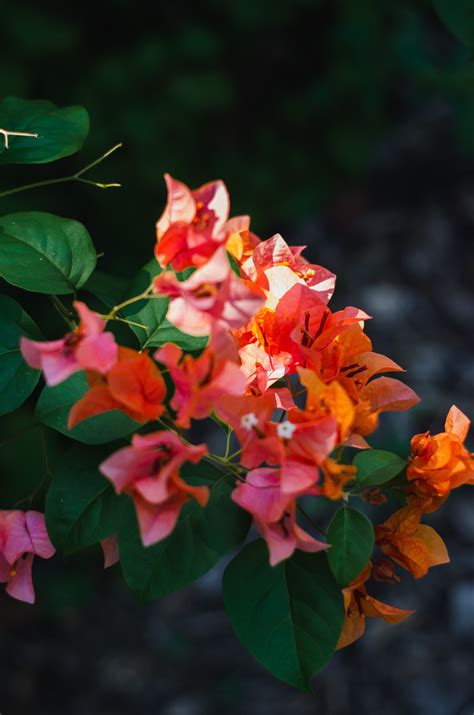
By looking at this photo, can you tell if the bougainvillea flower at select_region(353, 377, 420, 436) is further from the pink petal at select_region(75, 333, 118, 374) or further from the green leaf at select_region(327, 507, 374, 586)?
the pink petal at select_region(75, 333, 118, 374)

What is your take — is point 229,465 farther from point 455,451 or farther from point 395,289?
point 395,289

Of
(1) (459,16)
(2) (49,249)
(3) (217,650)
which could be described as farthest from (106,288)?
(3) (217,650)

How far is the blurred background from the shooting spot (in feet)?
6.54

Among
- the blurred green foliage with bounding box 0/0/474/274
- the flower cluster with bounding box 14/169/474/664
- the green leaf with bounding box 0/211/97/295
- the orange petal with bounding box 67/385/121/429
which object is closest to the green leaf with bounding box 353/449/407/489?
the flower cluster with bounding box 14/169/474/664

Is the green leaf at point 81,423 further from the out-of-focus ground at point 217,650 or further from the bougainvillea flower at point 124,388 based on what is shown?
the out-of-focus ground at point 217,650

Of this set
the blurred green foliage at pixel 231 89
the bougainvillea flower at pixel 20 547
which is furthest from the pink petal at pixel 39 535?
the blurred green foliage at pixel 231 89

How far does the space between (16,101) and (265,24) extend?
1987 millimetres

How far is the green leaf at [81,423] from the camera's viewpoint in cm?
73

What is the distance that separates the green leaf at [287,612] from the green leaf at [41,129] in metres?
0.48

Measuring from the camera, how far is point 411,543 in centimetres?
75

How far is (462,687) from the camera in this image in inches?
77.0

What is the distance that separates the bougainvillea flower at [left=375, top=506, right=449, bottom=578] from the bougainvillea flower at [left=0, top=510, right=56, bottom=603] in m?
0.31

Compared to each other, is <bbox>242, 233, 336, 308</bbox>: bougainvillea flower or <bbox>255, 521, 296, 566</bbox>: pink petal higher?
<bbox>242, 233, 336, 308</bbox>: bougainvillea flower

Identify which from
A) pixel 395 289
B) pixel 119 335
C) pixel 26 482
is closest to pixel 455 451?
pixel 119 335
